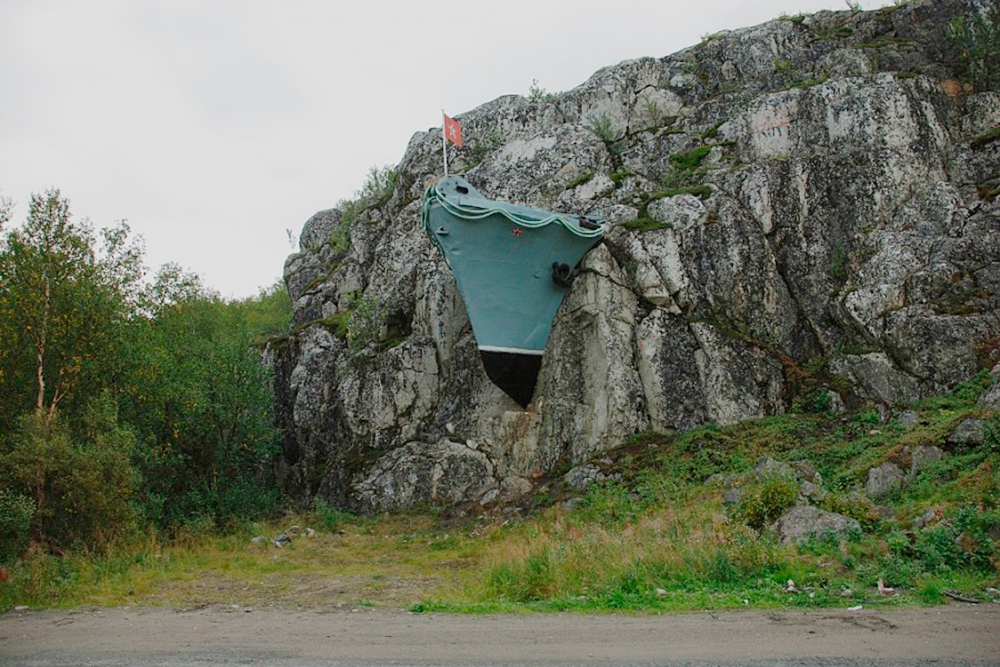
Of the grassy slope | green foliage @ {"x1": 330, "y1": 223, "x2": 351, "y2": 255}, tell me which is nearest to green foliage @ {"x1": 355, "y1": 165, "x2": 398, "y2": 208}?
green foliage @ {"x1": 330, "y1": 223, "x2": 351, "y2": 255}

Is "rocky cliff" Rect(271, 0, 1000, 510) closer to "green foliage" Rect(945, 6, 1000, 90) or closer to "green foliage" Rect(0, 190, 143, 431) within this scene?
"green foliage" Rect(945, 6, 1000, 90)

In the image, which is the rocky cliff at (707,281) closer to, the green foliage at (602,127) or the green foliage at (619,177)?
the green foliage at (602,127)

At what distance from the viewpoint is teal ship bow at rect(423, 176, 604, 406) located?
23.2 meters

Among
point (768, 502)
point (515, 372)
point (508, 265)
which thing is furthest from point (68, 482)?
point (768, 502)

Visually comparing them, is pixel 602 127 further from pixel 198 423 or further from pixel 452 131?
pixel 198 423

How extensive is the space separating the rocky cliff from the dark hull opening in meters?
0.35

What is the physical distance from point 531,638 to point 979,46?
28447 mm

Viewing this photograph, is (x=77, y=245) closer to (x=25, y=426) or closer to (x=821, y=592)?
(x=25, y=426)

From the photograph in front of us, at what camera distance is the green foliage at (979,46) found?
27.6m

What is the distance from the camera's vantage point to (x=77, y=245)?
1978 cm

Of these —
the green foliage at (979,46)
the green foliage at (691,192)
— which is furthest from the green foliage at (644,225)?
the green foliage at (979,46)

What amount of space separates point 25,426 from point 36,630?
23.0ft

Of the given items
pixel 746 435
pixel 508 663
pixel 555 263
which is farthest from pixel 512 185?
pixel 508 663

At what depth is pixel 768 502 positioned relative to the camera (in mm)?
14016
